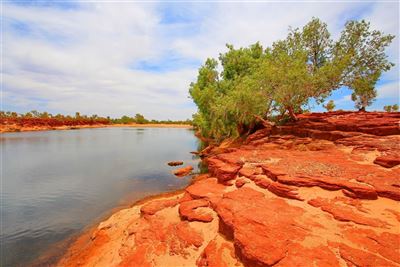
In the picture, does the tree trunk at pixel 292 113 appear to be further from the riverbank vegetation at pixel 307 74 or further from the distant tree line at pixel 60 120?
the distant tree line at pixel 60 120

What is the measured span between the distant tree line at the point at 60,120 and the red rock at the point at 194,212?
355 ft

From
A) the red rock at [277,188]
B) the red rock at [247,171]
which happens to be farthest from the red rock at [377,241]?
the red rock at [247,171]

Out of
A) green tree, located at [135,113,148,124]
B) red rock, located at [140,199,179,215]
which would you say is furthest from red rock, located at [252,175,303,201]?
green tree, located at [135,113,148,124]

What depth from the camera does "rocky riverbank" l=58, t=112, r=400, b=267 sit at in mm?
5484

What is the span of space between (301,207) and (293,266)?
2732 mm

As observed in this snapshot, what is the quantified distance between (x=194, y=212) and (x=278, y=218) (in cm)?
355

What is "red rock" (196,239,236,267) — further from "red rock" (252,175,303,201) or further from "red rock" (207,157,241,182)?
"red rock" (207,157,241,182)

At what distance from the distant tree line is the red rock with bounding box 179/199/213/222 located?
10818 cm

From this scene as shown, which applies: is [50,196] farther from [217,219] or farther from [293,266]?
[293,266]

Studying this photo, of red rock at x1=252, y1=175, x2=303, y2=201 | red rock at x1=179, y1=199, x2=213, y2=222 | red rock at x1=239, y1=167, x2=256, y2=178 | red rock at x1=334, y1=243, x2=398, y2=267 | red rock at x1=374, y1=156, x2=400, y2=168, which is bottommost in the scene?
red rock at x1=179, y1=199, x2=213, y2=222

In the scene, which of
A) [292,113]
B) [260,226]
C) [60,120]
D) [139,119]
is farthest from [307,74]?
[139,119]

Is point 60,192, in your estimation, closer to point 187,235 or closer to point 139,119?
point 187,235

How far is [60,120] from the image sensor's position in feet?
350

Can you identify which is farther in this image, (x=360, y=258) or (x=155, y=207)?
(x=155, y=207)
